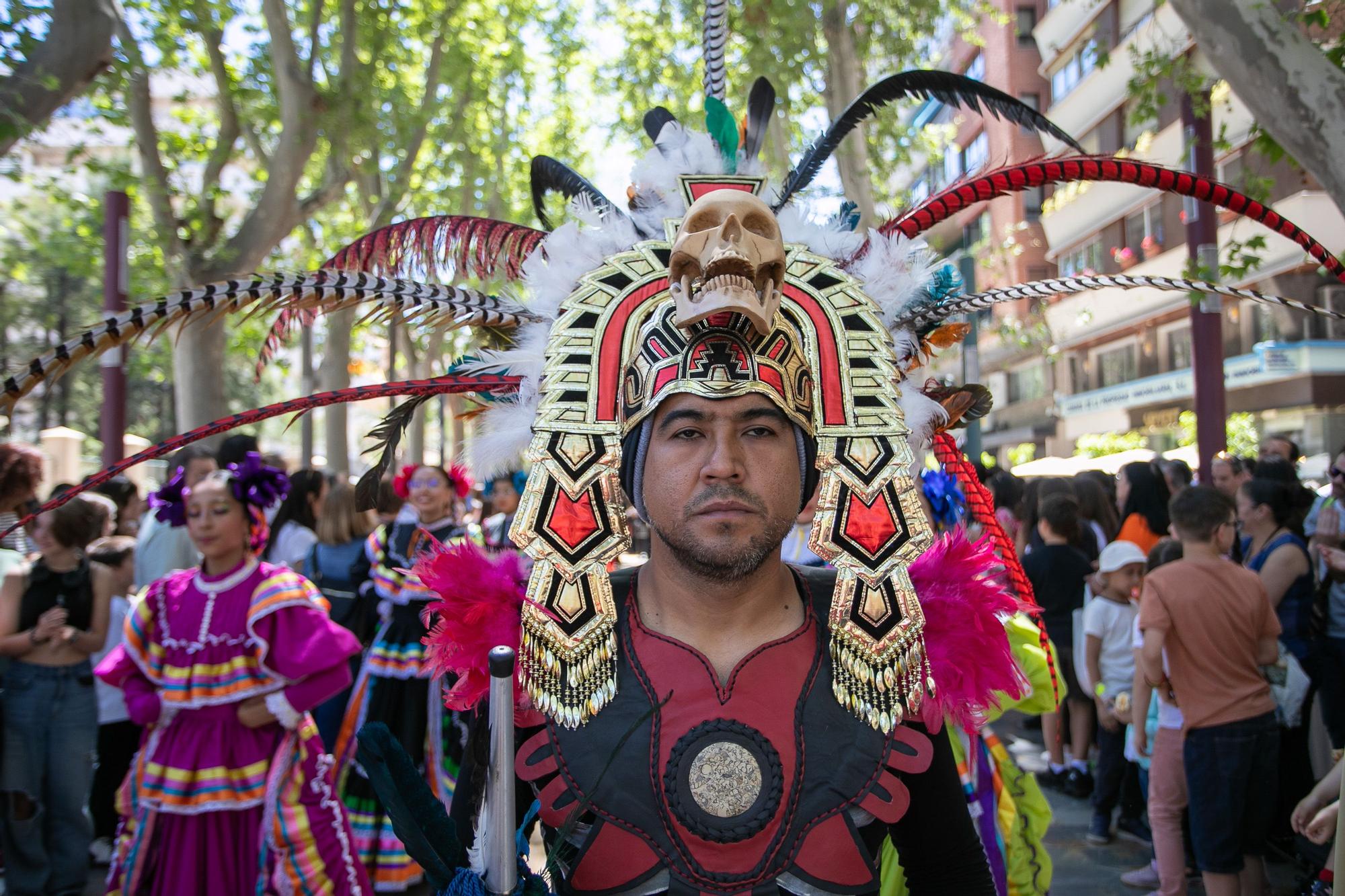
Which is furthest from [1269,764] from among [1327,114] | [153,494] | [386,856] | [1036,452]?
[1036,452]

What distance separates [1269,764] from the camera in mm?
4215

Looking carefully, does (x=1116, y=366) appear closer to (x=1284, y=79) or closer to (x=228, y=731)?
(x=1284, y=79)

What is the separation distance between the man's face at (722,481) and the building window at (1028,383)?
31.4 meters

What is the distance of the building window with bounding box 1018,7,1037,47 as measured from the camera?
1139 inches

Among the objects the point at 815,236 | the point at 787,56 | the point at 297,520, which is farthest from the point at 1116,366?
the point at 815,236

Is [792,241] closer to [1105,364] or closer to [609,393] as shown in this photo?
[609,393]

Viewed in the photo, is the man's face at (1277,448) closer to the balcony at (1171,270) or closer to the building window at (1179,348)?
the balcony at (1171,270)

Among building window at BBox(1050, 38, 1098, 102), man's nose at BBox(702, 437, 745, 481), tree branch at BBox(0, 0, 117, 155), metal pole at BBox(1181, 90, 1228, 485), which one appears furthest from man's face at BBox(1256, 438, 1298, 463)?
building window at BBox(1050, 38, 1098, 102)

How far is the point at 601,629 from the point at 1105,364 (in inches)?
1114

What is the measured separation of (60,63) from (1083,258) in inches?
1024

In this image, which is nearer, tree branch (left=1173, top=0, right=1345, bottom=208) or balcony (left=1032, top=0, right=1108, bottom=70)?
tree branch (left=1173, top=0, right=1345, bottom=208)

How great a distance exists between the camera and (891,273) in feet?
7.93

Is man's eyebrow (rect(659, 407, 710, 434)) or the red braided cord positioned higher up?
man's eyebrow (rect(659, 407, 710, 434))

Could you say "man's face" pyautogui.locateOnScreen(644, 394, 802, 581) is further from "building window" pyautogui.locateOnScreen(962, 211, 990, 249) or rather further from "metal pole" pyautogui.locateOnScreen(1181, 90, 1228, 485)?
"building window" pyautogui.locateOnScreen(962, 211, 990, 249)
